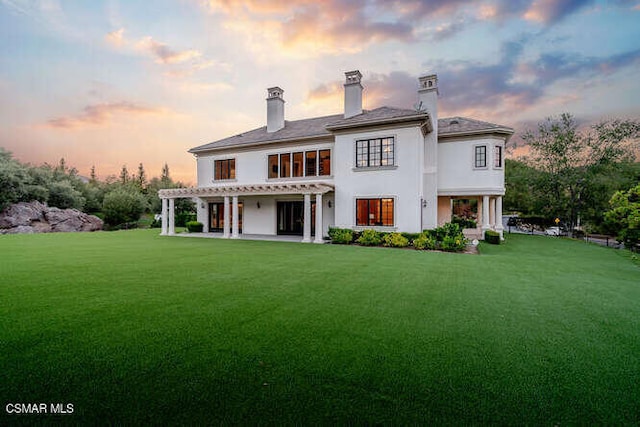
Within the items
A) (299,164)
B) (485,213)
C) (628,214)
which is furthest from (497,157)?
(299,164)

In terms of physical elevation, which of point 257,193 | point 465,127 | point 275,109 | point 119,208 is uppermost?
point 275,109

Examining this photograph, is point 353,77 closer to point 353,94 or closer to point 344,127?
point 353,94

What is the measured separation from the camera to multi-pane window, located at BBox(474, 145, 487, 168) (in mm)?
16375

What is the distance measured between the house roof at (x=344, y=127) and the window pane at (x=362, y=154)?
1.00 meters

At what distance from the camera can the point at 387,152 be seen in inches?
573

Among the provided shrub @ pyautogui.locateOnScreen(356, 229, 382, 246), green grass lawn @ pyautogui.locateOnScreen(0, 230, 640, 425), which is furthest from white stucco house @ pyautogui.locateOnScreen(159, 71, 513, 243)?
green grass lawn @ pyautogui.locateOnScreen(0, 230, 640, 425)

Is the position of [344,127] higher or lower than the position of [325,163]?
higher

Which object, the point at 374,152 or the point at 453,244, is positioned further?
the point at 374,152

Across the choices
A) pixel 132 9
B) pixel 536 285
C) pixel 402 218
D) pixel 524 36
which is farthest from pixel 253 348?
pixel 524 36

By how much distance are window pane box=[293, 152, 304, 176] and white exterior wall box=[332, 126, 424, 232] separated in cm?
246

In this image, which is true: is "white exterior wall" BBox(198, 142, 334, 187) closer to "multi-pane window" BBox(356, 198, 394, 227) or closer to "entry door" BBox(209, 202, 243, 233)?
"entry door" BBox(209, 202, 243, 233)

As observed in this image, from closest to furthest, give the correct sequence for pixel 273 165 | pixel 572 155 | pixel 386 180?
pixel 386 180, pixel 273 165, pixel 572 155

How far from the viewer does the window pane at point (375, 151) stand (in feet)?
48.3

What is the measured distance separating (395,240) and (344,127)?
662 cm
